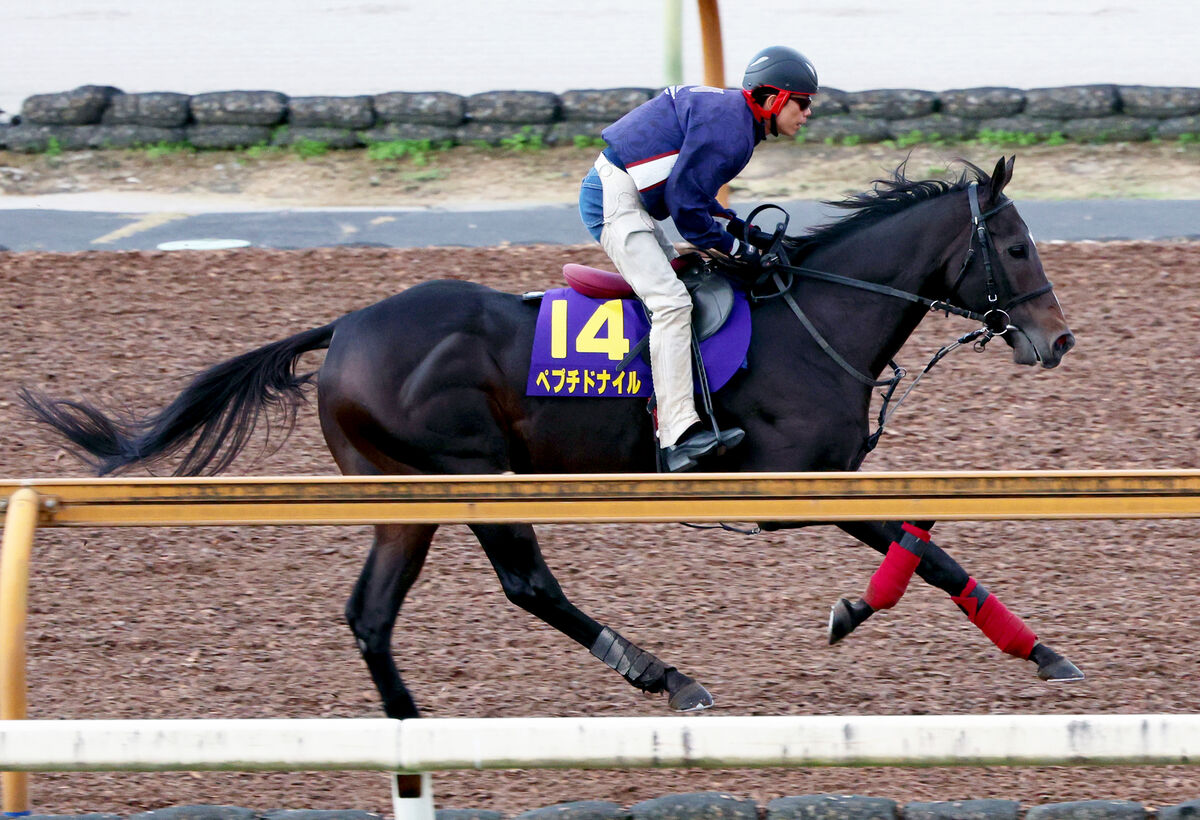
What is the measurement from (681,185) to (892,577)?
156 cm

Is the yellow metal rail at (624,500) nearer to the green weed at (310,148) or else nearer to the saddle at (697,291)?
the saddle at (697,291)

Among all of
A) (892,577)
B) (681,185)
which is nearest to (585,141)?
(681,185)

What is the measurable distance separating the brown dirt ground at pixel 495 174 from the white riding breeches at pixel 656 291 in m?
5.99

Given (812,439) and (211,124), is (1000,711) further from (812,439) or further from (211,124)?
(211,124)

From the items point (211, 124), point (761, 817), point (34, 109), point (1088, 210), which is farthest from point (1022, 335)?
point (34, 109)

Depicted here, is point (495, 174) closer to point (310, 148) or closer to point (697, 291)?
point (310, 148)

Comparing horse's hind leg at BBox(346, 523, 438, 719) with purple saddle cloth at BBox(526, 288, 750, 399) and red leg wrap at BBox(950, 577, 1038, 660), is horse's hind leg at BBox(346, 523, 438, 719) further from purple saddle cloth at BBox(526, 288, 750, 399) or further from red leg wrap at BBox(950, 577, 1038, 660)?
red leg wrap at BBox(950, 577, 1038, 660)

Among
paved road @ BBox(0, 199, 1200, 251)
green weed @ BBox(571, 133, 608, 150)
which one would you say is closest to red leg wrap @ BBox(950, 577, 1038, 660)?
paved road @ BBox(0, 199, 1200, 251)

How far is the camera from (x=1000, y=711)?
207 inches

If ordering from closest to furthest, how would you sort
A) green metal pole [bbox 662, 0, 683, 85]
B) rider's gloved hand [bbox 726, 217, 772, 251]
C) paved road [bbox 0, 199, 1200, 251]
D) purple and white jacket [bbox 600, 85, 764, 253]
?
purple and white jacket [bbox 600, 85, 764, 253], rider's gloved hand [bbox 726, 217, 772, 251], paved road [bbox 0, 199, 1200, 251], green metal pole [bbox 662, 0, 683, 85]

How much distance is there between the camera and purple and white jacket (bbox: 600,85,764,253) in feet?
17.1

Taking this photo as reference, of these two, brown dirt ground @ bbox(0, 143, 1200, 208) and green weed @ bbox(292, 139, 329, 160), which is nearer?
brown dirt ground @ bbox(0, 143, 1200, 208)

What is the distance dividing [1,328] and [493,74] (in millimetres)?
6246

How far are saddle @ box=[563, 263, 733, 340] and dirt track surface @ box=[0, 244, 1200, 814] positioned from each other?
131 cm
